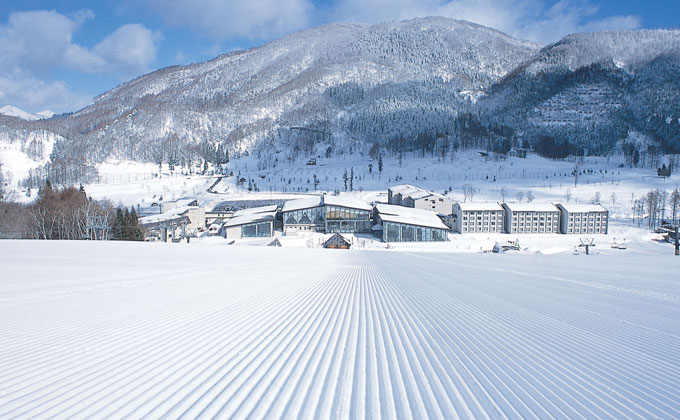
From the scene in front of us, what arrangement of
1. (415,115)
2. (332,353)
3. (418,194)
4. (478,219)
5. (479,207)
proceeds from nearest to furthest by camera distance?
(332,353) → (478,219) → (479,207) → (418,194) → (415,115)

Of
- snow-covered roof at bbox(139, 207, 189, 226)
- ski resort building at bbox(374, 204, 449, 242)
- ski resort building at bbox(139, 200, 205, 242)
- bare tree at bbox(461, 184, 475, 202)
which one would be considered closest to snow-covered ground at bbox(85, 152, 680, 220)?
bare tree at bbox(461, 184, 475, 202)

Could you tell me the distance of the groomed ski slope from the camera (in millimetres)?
2633

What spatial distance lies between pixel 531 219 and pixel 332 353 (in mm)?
45505

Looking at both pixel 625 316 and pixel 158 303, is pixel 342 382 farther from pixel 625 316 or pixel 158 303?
pixel 625 316

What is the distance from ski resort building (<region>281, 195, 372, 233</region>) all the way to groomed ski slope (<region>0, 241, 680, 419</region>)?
29603 millimetres

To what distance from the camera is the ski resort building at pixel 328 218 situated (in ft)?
122

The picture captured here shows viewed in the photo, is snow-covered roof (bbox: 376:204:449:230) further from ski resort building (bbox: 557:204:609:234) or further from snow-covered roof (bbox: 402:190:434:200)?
ski resort building (bbox: 557:204:609:234)

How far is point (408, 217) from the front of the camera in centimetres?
3638

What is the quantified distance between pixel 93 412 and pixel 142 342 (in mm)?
1551

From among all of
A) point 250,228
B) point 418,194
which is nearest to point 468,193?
point 418,194

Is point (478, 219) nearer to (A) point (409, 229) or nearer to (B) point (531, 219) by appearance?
(B) point (531, 219)

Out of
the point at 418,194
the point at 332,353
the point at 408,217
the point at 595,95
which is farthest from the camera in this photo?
the point at 595,95

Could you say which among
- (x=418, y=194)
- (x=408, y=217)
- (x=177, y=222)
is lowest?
(x=177, y=222)

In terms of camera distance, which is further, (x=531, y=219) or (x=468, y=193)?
(x=468, y=193)
